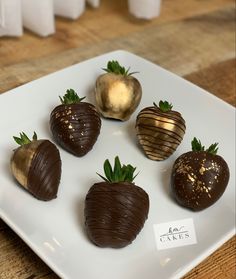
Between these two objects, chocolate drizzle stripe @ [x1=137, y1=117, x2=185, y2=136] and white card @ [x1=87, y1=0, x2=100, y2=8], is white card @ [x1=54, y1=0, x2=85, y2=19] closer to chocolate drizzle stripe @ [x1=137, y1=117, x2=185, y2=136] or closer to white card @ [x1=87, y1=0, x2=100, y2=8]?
white card @ [x1=87, y1=0, x2=100, y2=8]

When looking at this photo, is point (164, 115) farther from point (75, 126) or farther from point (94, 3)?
point (94, 3)

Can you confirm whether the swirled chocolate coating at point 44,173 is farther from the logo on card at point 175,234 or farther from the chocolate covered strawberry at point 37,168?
the logo on card at point 175,234

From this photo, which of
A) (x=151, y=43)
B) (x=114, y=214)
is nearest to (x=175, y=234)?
(x=114, y=214)

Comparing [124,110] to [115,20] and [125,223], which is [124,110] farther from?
[115,20]

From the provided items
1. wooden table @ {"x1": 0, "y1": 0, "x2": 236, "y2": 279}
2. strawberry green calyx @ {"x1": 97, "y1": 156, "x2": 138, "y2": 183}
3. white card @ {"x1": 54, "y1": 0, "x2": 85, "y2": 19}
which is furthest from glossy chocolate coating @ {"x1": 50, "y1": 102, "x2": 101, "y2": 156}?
white card @ {"x1": 54, "y1": 0, "x2": 85, "y2": 19}

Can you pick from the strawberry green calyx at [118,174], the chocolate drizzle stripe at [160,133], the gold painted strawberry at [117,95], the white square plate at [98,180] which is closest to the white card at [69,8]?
the white square plate at [98,180]

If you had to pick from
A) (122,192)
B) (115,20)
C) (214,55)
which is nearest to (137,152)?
(122,192)

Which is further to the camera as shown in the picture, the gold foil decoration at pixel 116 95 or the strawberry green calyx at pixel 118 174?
the gold foil decoration at pixel 116 95
